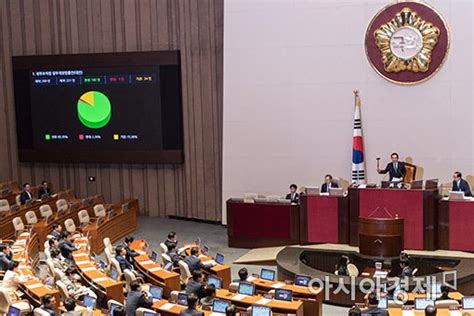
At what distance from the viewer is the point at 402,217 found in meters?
14.2

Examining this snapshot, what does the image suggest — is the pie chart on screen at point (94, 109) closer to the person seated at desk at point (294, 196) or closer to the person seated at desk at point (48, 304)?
the person seated at desk at point (294, 196)

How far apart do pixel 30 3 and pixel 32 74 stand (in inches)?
80.9

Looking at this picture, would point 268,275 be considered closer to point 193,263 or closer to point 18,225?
point 193,263

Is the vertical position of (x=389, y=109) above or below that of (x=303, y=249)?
above

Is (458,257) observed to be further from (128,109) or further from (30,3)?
(30,3)

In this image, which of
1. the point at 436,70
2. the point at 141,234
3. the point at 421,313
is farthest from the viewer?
the point at 141,234

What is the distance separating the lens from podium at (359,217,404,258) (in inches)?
522

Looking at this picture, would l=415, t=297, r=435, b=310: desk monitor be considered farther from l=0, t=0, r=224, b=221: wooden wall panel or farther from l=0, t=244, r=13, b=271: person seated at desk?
l=0, t=0, r=224, b=221: wooden wall panel

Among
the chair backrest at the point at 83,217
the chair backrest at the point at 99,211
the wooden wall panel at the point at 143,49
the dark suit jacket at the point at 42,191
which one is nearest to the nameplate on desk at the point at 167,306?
the chair backrest at the point at 83,217

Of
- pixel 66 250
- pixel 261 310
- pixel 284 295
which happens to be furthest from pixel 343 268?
pixel 66 250

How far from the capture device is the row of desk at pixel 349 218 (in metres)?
13.9

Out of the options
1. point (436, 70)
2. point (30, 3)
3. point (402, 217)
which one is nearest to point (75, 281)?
point (402, 217)

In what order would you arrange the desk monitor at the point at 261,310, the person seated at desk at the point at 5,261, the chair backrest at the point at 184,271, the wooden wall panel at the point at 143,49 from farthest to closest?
1. the wooden wall panel at the point at 143,49
2. the chair backrest at the point at 184,271
3. the person seated at desk at the point at 5,261
4. the desk monitor at the point at 261,310

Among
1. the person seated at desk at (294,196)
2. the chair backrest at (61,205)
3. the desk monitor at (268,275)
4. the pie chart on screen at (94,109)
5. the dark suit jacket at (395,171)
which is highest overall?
the pie chart on screen at (94,109)
